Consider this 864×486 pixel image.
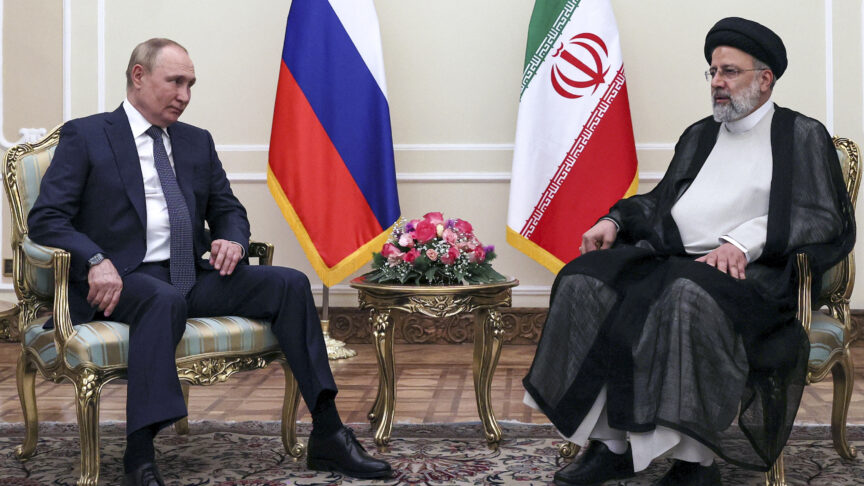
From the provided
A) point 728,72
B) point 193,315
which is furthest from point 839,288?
point 193,315

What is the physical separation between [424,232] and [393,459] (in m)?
0.74

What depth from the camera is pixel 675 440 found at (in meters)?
2.18

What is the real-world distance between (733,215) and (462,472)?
Result: 114cm

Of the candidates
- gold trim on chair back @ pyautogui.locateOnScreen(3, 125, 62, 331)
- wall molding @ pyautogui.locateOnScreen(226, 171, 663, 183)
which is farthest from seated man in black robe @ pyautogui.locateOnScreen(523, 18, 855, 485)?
wall molding @ pyautogui.locateOnScreen(226, 171, 663, 183)

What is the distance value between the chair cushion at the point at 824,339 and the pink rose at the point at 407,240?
1.26m

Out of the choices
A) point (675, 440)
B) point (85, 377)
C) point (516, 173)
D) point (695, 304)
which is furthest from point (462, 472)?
point (516, 173)

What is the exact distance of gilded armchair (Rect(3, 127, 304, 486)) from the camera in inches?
89.4

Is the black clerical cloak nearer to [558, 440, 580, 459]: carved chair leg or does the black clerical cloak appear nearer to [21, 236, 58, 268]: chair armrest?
[558, 440, 580, 459]: carved chair leg

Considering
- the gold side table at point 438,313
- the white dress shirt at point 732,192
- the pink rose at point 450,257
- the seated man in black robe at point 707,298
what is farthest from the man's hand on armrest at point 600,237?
the pink rose at point 450,257

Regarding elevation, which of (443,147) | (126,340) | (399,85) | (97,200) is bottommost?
(126,340)

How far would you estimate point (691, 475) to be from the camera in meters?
2.24

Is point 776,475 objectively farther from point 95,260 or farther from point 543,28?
point 543,28

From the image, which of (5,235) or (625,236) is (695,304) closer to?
(625,236)

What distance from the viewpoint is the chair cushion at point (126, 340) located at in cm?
226
